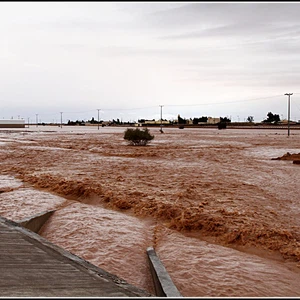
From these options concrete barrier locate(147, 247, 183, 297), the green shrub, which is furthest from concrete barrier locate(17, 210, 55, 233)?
the green shrub

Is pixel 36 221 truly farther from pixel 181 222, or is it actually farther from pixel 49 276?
pixel 49 276

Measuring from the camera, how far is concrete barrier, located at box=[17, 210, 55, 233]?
26.8ft

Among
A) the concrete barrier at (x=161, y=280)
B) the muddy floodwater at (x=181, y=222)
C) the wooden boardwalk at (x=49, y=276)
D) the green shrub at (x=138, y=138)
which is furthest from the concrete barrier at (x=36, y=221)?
the green shrub at (x=138, y=138)

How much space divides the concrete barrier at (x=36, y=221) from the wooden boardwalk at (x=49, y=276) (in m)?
2.29

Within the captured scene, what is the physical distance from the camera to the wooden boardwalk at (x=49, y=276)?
417 centimetres

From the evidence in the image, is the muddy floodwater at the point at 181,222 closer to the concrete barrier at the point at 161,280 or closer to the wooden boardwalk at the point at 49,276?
the concrete barrier at the point at 161,280

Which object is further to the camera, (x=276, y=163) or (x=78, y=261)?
(x=276, y=163)

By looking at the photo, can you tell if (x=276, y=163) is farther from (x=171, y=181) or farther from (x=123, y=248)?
(x=123, y=248)

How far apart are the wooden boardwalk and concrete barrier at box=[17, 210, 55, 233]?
2.29 meters

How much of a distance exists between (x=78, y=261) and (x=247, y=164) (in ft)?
57.1

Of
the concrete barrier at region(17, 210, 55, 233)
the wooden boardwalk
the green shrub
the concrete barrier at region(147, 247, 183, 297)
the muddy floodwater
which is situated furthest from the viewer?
the green shrub

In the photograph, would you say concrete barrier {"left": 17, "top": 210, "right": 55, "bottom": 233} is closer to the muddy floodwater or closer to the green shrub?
the muddy floodwater

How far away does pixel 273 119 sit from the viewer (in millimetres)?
169375

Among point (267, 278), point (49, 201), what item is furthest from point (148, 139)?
point (267, 278)
